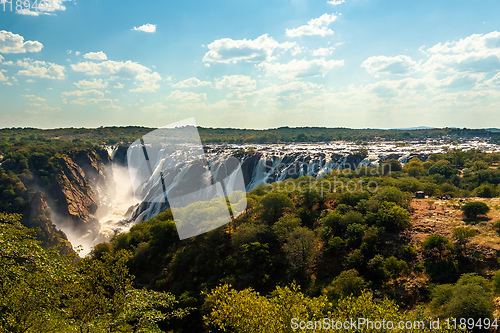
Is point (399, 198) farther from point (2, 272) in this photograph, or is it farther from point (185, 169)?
point (185, 169)

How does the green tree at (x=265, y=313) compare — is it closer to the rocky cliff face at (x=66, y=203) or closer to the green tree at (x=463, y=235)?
the green tree at (x=463, y=235)

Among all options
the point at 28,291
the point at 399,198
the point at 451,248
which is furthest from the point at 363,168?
the point at 28,291

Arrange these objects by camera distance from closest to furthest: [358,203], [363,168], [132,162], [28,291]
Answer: [28,291], [358,203], [363,168], [132,162]

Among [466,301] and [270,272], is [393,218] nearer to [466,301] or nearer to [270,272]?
[466,301]

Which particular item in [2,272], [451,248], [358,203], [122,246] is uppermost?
[2,272]

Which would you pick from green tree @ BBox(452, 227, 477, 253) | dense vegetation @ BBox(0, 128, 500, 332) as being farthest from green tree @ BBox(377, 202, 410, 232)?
green tree @ BBox(452, 227, 477, 253)

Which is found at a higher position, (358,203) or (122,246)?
(358,203)

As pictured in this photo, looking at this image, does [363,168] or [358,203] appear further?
[363,168]

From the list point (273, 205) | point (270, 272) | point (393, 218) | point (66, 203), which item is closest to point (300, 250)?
point (270, 272)

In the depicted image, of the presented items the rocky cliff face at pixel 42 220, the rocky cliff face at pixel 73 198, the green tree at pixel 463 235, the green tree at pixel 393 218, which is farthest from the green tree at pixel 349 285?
the rocky cliff face at pixel 73 198
